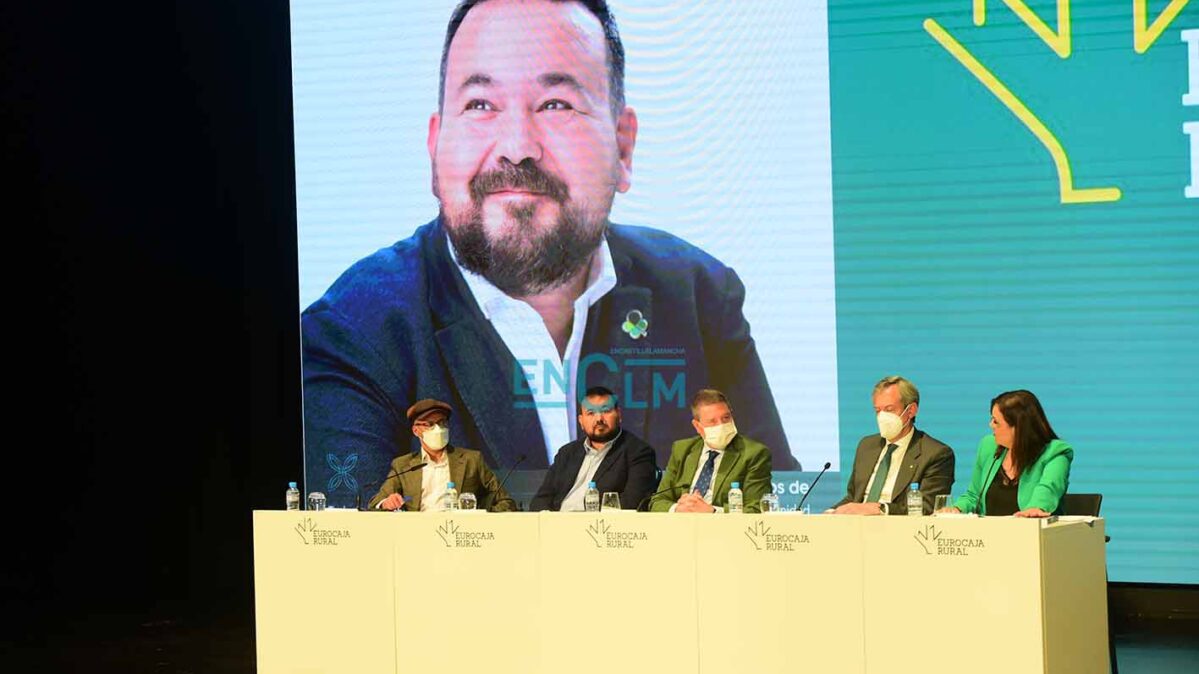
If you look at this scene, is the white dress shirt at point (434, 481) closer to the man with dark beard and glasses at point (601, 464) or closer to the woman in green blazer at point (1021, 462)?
the man with dark beard and glasses at point (601, 464)

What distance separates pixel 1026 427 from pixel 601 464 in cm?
161

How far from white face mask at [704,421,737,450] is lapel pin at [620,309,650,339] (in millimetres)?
1507

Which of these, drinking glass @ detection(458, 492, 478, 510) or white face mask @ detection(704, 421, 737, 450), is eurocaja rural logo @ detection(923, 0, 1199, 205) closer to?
white face mask @ detection(704, 421, 737, 450)

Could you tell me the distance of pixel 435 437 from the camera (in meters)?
5.58

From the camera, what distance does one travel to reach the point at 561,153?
6789 mm

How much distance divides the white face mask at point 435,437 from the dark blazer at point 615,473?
1.43ft

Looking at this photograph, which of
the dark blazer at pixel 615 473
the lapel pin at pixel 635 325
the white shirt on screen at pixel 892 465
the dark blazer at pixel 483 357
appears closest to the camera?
the white shirt on screen at pixel 892 465

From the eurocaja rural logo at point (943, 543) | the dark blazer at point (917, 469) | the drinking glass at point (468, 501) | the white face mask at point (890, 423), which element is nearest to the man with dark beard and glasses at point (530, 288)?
the dark blazer at point (917, 469)

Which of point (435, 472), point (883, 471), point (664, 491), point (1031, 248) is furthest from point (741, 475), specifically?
point (1031, 248)

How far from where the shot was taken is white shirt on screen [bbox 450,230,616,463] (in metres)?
6.78

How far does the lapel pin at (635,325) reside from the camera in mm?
6723

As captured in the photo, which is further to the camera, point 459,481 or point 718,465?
point 459,481

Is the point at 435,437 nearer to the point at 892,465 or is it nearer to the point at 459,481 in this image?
the point at 459,481

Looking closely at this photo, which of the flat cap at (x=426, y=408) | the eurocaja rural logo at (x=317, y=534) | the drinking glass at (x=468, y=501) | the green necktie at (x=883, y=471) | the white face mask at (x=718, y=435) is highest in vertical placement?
the flat cap at (x=426, y=408)
